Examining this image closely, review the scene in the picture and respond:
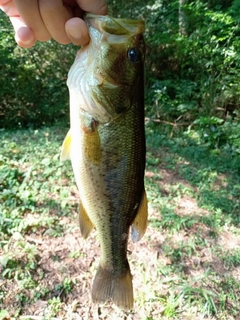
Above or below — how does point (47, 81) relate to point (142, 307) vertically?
above

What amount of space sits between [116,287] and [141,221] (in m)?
0.46

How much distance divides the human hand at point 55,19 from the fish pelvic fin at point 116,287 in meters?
1.24

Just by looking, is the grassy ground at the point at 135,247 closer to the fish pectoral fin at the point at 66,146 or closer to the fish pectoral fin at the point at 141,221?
the fish pectoral fin at the point at 141,221

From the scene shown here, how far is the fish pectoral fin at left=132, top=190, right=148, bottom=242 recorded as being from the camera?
1652mm

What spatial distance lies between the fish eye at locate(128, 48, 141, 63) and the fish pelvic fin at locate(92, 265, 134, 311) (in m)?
1.14

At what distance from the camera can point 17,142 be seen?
237 inches

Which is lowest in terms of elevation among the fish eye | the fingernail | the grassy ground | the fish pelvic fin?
the grassy ground

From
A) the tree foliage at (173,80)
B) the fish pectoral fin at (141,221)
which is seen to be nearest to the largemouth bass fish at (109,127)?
the fish pectoral fin at (141,221)

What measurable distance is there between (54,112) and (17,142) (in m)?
2.01

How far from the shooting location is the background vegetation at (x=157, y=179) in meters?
3.21

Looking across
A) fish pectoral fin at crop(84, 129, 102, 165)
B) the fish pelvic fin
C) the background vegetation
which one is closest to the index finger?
fish pectoral fin at crop(84, 129, 102, 165)

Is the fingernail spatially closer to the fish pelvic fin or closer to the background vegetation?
the fish pelvic fin

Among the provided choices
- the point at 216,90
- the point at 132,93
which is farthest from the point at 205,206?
the point at 216,90

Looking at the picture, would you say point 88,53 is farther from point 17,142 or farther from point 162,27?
point 162,27
